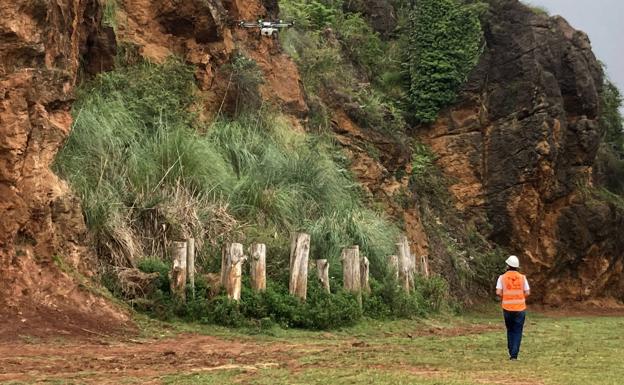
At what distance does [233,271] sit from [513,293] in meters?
4.12

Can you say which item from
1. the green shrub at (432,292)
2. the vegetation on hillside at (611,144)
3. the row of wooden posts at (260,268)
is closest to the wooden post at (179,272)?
the row of wooden posts at (260,268)

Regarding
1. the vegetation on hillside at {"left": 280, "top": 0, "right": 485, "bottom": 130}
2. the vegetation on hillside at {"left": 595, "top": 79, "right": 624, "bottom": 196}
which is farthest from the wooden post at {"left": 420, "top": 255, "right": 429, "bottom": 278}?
the vegetation on hillside at {"left": 595, "top": 79, "right": 624, "bottom": 196}

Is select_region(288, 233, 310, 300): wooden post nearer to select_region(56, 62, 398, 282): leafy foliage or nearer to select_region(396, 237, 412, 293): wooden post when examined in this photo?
select_region(56, 62, 398, 282): leafy foliage

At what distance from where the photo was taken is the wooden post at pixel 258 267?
40.5 feet

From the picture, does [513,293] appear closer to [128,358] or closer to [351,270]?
[351,270]

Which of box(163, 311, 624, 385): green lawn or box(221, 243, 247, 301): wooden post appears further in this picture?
box(221, 243, 247, 301): wooden post

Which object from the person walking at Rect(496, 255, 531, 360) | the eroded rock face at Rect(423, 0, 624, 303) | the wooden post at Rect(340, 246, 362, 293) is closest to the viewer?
the person walking at Rect(496, 255, 531, 360)

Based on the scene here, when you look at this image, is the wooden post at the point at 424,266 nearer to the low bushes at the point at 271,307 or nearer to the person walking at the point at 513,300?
the low bushes at the point at 271,307

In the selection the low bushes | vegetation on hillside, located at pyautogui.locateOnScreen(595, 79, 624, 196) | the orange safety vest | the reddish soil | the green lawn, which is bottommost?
the green lawn

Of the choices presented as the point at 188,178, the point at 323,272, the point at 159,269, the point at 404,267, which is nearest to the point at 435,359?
the point at 323,272

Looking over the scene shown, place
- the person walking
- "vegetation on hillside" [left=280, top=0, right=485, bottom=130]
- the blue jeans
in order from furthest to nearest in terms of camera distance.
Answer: "vegetation on hillside" [left=280, top=0, right=485, bottom=130], the person walking, the blue jeans

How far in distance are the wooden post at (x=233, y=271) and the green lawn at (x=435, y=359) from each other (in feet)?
2.88

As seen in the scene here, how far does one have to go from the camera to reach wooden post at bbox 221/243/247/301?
11.9m

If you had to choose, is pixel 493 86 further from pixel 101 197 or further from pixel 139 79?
pixel 101 197
